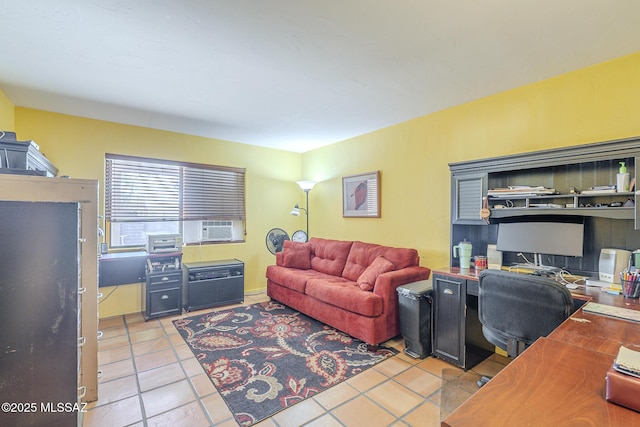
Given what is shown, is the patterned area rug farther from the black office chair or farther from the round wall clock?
the round wall clock

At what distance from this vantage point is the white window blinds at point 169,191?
150 inches

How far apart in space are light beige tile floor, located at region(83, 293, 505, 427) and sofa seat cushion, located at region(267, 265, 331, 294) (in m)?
1.34

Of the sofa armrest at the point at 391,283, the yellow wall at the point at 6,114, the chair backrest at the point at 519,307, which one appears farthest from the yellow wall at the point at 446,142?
the yellow wall at the point at 6,114

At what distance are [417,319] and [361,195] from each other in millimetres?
2057

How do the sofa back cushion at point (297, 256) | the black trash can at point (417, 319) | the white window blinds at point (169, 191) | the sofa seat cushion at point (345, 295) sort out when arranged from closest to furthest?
the black trash can at point (417, 319)
the sofa seat cushion at point (345, 295)
the white window blinds at point (169, 191)
the sofa back cushion at point (297, 256)

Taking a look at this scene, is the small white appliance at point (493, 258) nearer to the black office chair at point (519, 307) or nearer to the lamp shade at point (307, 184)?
the black office chair at point (519, 307)

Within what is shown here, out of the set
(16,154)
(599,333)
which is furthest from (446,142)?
(16,154)

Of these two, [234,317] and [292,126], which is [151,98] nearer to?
[292,126]

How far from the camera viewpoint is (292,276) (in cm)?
382

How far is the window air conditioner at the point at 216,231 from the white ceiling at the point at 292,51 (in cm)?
183

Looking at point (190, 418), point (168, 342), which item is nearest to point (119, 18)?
point (190, 418)

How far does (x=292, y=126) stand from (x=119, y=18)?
2295 mm

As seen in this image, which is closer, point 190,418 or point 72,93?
point 190,418

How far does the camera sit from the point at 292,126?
12.9 ft
